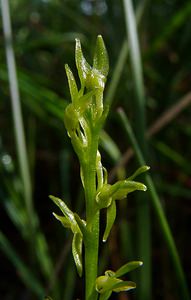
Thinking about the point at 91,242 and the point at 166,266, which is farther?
the point at 166,266

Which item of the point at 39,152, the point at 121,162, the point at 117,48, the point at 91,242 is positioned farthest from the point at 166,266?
the point at 91,242

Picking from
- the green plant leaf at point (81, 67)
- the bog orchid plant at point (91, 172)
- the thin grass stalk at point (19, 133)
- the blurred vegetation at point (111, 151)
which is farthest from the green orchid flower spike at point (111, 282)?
the thin grass stalk at point (19, 133)

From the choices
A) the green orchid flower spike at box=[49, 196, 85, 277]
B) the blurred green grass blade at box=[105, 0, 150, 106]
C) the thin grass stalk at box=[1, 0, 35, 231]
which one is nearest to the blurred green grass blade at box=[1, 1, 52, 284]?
the thin grass stalk at box=[1, 0, 35, 231]

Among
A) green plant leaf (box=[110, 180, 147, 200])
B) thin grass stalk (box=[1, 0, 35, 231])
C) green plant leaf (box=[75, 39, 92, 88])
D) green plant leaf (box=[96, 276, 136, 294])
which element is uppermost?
thin grass stalk (box=[1, 0, 35, 231])

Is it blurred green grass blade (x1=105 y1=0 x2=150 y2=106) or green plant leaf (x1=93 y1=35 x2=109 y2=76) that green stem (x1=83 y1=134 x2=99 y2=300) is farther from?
blurred green grass blade (x1=105 y1=0 x2=150 y2=106)

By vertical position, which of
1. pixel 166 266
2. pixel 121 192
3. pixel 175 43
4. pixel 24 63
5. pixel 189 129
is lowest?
pixel 166 266

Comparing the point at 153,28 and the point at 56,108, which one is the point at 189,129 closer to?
the point at 56,108

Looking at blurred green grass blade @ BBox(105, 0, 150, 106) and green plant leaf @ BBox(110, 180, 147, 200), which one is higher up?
blurred green grass blade @ BBox(105, 0, 150, 106)

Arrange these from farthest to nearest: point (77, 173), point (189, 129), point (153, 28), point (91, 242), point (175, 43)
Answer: point (153, 28) → point (175, 43) → point (77, 173) → point (189, 129) → point (91, 242)
